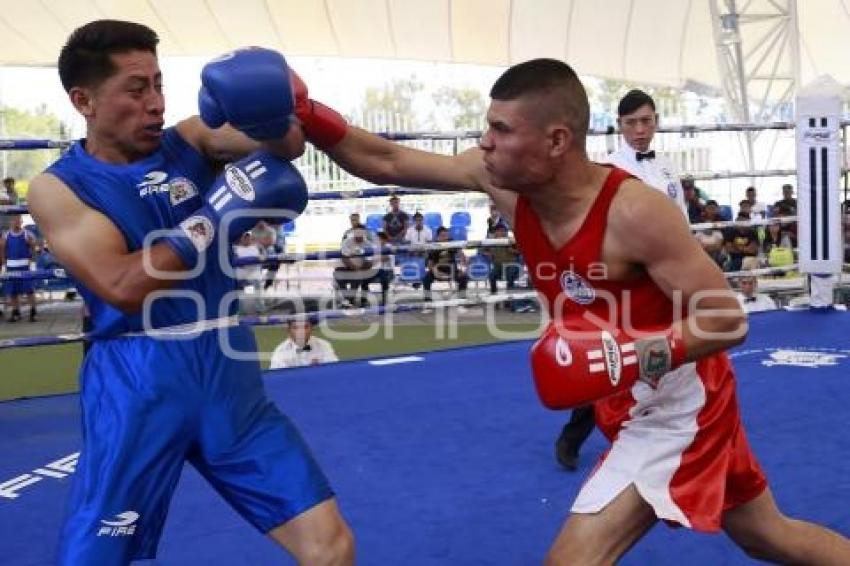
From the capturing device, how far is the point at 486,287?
32.4 feet

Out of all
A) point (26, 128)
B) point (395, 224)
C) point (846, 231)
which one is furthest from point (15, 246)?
point (26, 128)

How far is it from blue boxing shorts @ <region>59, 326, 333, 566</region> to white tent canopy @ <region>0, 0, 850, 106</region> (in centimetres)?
1505

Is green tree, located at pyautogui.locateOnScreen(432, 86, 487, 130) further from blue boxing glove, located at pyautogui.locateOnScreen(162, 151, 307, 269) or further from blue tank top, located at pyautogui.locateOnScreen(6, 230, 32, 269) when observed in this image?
blue boxing glove, located at pyautogui.locateOnScreen(162, 151, 307, 269)

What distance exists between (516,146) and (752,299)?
4959mm

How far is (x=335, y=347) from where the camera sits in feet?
23.8

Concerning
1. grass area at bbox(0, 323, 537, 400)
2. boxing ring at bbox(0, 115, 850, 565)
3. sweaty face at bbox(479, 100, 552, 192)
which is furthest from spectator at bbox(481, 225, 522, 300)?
sweaty face at bbox(479, 100, 552, 192)

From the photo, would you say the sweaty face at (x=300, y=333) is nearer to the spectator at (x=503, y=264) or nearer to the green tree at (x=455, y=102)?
the spectator at (x=503, y=264)

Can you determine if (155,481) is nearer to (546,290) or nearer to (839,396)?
(546,290)

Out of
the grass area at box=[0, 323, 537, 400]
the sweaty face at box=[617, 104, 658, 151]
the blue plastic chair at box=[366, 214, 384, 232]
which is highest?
the sweaty face at box=[617, 104, 658, 151]

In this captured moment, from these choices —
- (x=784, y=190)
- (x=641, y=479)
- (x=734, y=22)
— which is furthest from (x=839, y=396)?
(x=734, y=22)

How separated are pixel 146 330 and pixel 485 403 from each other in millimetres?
2453

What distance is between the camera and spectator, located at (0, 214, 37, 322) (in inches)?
342

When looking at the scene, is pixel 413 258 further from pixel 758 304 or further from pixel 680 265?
pixel 680 265

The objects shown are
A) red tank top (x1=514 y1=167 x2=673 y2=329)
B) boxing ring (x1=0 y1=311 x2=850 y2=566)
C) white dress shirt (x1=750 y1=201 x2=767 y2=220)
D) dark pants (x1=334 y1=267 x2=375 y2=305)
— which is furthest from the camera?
white dress shirt (x1=750 y1=201 x2=767 y2=220)
